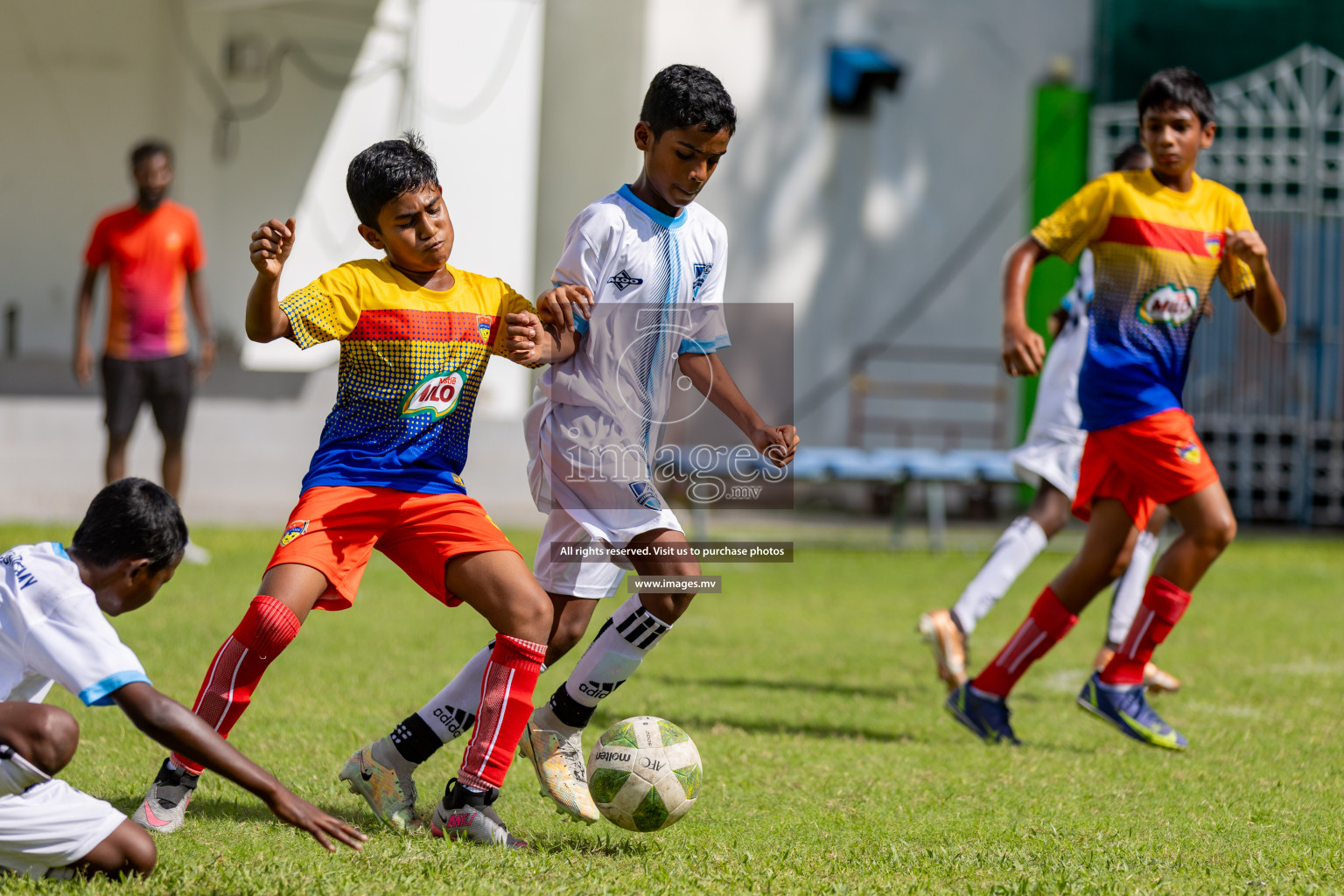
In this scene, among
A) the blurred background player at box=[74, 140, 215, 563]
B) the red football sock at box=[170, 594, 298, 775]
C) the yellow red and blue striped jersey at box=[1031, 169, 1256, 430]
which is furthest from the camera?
the blurred background player at box=[74, 140, 215, 563]

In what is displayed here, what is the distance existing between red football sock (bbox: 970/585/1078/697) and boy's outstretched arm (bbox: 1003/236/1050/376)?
863 millimetres

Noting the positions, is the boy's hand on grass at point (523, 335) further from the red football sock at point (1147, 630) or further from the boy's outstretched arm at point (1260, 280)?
the boy's outstretched arm at point (1260, 280)

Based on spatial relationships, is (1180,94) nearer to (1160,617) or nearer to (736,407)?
(1160,617)

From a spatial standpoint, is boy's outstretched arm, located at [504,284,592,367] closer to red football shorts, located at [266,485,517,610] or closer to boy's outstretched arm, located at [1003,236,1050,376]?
red football shorts, located at [266,485,517,610]

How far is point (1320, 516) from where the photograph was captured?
13781 millimetres

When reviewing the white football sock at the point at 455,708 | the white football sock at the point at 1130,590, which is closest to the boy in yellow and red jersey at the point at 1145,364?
the white football sock at the point at 1130,590

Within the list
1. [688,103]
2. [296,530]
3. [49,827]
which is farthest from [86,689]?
[688,103]

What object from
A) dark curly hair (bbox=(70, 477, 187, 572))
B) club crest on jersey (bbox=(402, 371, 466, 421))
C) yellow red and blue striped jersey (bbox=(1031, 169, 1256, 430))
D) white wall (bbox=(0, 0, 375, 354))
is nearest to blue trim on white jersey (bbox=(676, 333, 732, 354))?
club crest on jersey (bbox=(402, 371, 466, 421))

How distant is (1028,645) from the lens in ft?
16.3

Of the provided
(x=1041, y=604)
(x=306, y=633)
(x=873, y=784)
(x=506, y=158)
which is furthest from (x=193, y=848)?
(x=506, y=158)

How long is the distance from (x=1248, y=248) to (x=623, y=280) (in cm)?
224

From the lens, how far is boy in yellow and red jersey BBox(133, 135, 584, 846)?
3373 mm

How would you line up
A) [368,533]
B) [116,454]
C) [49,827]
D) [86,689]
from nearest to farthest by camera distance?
[86,689] → [49,827] → [368,533] → [116,454]

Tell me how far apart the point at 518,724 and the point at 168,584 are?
4.67 meters
